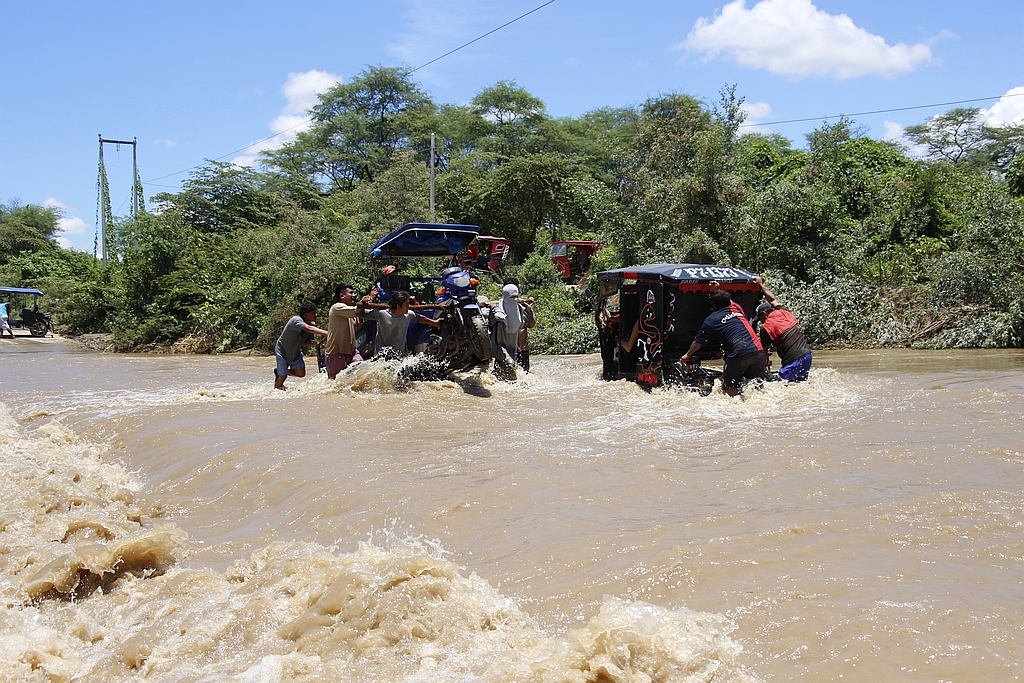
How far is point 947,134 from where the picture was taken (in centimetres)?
4928

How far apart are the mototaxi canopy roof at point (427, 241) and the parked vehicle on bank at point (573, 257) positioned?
39.4ft

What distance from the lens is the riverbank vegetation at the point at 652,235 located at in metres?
17.1

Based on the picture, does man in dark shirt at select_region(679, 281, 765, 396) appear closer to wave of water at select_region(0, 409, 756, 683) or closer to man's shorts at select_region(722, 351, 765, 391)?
man's shorts at select_region(722, 351, 765, 391)

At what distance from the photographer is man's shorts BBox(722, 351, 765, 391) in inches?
377

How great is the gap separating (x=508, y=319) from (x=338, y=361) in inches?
89.2

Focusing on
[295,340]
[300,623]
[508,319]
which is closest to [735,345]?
[508,319]

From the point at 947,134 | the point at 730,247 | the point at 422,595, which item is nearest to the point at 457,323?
the point at 422,595

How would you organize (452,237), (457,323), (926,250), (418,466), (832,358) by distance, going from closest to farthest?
(418,466) → (457,323) → (452,237) → (832,358) → (926,250)

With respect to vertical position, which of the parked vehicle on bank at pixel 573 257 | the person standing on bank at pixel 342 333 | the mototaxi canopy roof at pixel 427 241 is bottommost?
the person standing on bank at pixel 342 333

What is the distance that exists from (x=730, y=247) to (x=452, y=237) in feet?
32.9

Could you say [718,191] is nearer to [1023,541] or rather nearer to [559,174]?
[559,174]

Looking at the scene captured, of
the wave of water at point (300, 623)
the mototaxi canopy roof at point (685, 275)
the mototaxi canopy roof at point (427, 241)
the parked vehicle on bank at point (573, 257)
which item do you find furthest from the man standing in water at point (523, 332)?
the parked vehicle on bank at point (573, 257)

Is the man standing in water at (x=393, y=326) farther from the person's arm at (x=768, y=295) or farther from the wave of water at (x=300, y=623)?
the wave of water at (x=300, y=623)

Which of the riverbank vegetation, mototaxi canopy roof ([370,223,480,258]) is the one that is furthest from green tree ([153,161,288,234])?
mototaxi canopy roof ([370,223,480,258])
